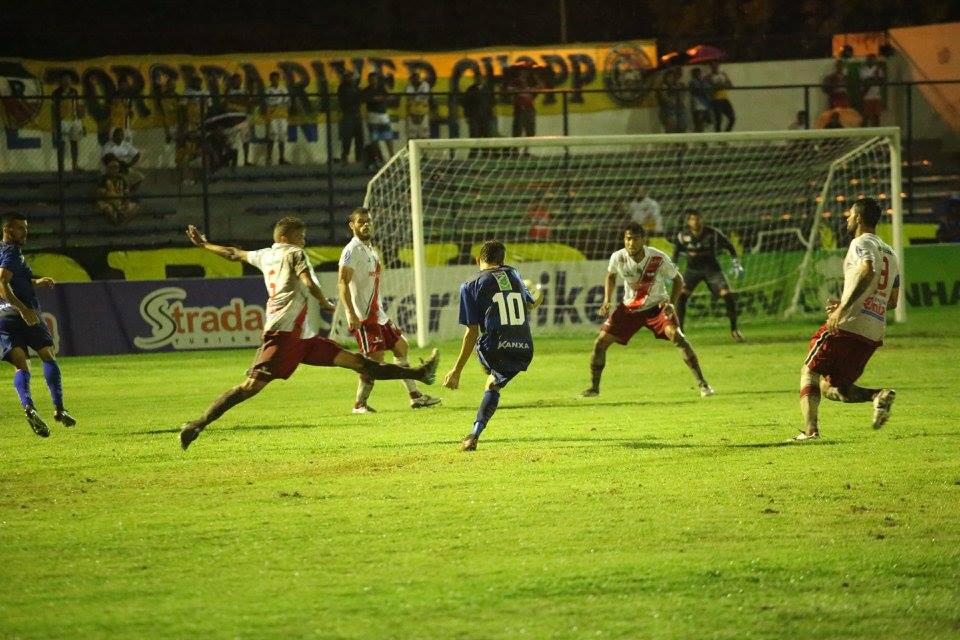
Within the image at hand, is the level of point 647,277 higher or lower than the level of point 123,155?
A: lower

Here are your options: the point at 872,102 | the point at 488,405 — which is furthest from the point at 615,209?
the point at 488,405

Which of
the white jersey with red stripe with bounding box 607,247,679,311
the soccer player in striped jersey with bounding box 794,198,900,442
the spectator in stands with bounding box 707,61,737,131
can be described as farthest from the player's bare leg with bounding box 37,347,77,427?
the spectator in stands with bounding box 707,61,737,131

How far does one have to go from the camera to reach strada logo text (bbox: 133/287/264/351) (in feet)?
71.1

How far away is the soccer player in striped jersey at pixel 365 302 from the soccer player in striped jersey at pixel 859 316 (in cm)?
483

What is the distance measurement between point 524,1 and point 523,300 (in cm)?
2560

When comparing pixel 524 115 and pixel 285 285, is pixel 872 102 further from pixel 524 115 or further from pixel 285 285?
pixel 285 285

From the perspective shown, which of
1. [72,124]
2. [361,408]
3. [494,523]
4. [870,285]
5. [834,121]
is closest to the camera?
[494,523]

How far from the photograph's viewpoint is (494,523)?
7988 millimetres

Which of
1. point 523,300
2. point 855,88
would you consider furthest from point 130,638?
point 855,88

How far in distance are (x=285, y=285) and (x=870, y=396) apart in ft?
15.8

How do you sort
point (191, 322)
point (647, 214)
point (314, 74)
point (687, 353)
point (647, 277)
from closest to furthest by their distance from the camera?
point (687, 353) < point (647, 277) < point (191, 322) < point (647, 214) < point (314, 74)

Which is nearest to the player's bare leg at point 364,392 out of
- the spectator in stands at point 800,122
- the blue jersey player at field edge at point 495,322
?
the blue jersey player at field edge at point 495,322

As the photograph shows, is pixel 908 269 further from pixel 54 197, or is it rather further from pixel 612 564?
pixel 612 564

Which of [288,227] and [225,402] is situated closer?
[225,402]
